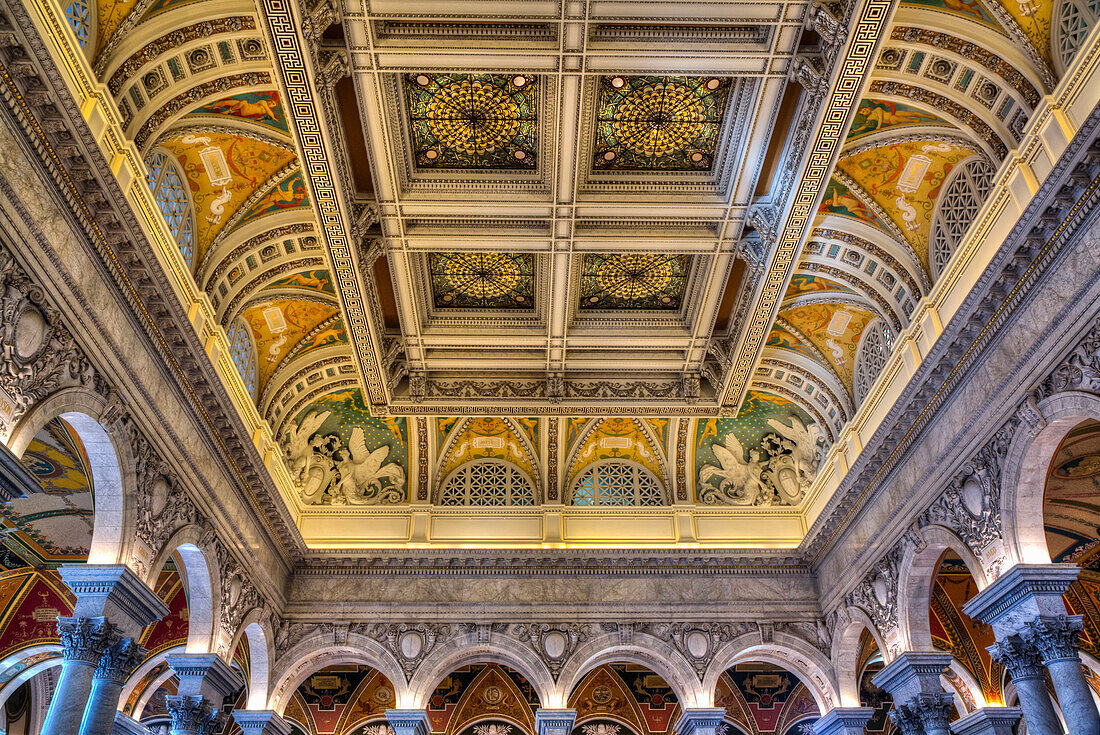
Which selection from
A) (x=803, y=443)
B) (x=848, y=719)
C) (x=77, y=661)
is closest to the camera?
(x=77, y=661)

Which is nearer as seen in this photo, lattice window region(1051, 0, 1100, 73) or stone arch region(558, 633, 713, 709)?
lattice window region(1051, 0, 1100, 73)

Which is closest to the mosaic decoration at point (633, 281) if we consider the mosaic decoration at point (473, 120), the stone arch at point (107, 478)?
the mosaic decoration at point (473, 120)

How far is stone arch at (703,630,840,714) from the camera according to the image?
15242mm

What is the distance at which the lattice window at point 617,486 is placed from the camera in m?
17.4

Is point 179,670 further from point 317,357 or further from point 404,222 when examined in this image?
point 404,222

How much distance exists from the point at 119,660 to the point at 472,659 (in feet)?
23.9

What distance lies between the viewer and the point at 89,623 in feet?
30.5

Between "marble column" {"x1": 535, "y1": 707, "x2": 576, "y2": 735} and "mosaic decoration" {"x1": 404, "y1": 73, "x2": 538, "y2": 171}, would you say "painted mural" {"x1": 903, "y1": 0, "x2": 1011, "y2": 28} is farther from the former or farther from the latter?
"marble column" {"x1": 535, "y1": 707, "x2": 576, "y2": 735}

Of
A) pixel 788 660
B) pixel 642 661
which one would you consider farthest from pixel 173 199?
pixel 788 660

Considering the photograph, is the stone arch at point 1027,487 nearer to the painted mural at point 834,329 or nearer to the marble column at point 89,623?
the painted mural at point 834,329

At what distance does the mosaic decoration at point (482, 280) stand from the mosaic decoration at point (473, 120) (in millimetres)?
2005

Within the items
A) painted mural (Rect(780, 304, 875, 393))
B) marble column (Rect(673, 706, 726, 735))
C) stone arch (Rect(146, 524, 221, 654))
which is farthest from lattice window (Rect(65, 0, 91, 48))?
marble column (Rect(673, 706, 726, 735))

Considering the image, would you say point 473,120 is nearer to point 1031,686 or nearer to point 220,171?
point 220,171

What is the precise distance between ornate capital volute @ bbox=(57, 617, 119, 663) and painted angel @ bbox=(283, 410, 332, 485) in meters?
6.68
